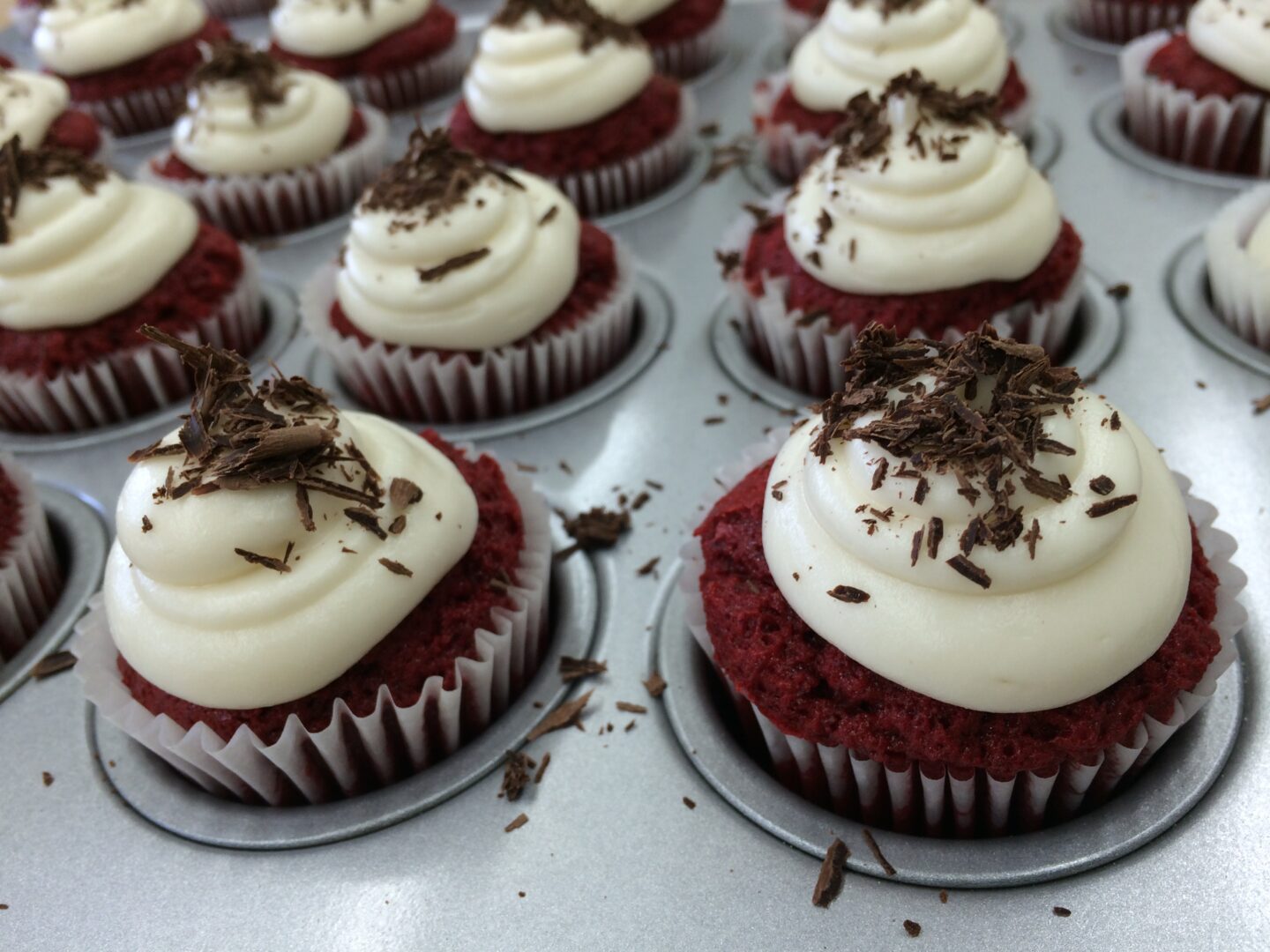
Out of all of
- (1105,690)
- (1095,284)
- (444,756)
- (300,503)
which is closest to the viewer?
(1105,690)

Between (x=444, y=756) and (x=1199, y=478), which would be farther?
(x=1199, y=478)

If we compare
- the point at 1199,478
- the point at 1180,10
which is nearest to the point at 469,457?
the point at 1199,478

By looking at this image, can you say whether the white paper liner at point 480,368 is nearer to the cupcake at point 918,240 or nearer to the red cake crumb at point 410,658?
the cupcake at point 918,240

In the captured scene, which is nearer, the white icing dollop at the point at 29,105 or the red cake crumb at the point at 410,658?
the red cake crumb at the point at 410,658

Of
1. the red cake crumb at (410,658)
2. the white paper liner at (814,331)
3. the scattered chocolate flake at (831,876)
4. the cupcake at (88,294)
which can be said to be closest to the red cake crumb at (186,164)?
the cupcake at (88,294)

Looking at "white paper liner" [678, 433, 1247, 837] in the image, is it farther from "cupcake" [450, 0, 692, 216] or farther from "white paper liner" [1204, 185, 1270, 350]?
"cupcake" [450, 0, 692, 216]

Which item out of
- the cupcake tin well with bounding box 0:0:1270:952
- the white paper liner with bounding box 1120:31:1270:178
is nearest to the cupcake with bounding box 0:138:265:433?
the cupcake tin well with bounding box 0:0:1270:952

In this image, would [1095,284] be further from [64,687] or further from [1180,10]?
[64,687]
